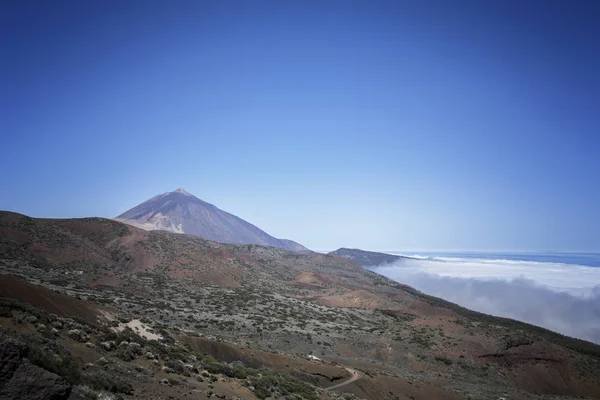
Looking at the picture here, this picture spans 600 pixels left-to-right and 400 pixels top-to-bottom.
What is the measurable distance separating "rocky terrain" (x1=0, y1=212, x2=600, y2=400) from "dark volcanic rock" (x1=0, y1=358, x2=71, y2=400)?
3 cm

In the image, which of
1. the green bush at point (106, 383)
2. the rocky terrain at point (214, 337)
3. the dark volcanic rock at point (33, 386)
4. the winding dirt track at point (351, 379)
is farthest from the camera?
the winding dirt track at point (351, 379)

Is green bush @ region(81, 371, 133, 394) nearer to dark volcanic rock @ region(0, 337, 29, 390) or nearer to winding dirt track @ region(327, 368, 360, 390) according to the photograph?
dark volcanic rock @ region(0, 337, 29, 390)

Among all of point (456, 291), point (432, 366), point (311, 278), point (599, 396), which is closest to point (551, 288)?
point (456, 291)

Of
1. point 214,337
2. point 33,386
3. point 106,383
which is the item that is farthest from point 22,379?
point 214,337

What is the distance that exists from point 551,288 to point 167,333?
22312 centimetres

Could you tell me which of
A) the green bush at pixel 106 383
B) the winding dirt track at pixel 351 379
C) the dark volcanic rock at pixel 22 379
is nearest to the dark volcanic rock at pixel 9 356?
the dark volcanic rock at pixel 22 379

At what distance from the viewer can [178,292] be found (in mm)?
47531

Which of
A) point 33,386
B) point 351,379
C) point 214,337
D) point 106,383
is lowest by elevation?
point 351,379

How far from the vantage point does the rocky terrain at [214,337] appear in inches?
460

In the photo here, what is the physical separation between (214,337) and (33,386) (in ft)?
72.5

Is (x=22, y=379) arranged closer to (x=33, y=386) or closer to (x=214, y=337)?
(x=33, y=386)

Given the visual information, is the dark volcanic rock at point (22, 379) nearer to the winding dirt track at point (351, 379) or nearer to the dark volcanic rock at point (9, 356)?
the dark volcanic rock at point (9, 356)

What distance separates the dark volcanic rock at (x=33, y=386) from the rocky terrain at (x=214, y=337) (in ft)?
0.09

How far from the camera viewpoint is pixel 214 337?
27.4 meters
